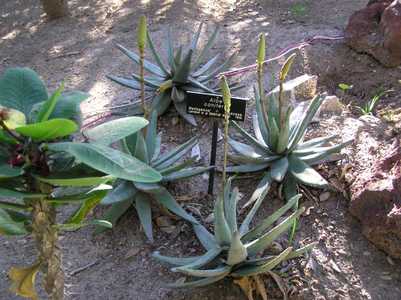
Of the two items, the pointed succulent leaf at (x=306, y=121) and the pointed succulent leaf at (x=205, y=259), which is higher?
the pointed succulent leaf at (x=306, y=121)

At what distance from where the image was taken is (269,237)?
2.08 metres

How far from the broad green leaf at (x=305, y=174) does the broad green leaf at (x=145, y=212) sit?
812 millimetres

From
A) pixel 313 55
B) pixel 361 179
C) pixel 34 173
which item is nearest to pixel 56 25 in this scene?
pixel 313 55

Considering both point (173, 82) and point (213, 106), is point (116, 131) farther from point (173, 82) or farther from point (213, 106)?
point (173, 82)

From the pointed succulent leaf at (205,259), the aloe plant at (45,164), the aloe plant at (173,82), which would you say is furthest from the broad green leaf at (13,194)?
the aloe plant at (173,82)

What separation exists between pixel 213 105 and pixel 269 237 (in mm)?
756

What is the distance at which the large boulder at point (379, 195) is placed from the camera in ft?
7.91

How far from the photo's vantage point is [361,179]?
2.66 m

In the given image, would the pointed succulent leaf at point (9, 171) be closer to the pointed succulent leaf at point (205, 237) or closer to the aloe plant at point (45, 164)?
the aloe plant at point (45, 164)

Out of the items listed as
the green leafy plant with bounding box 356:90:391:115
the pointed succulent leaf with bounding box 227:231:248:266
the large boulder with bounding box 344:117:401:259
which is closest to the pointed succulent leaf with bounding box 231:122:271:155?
the large boulder with bounding box 344:117:401:259

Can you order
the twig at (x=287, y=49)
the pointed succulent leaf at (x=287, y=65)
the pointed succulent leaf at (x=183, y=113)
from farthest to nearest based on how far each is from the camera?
the twig at (x=287, y=49)
the pointed succulent leaf at (x=183, y=113)
the pointed succulent leaf at (x=287, y=65)

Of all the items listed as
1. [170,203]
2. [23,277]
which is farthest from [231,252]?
[23,277]

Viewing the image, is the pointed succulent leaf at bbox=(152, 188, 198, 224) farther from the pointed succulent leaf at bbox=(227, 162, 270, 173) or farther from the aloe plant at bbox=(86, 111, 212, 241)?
the pointed succulent leaf at bbox=(227, 162, 270, 173)

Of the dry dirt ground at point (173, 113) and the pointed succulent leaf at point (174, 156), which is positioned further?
the pointed succulent leaf at point (174, 156)
